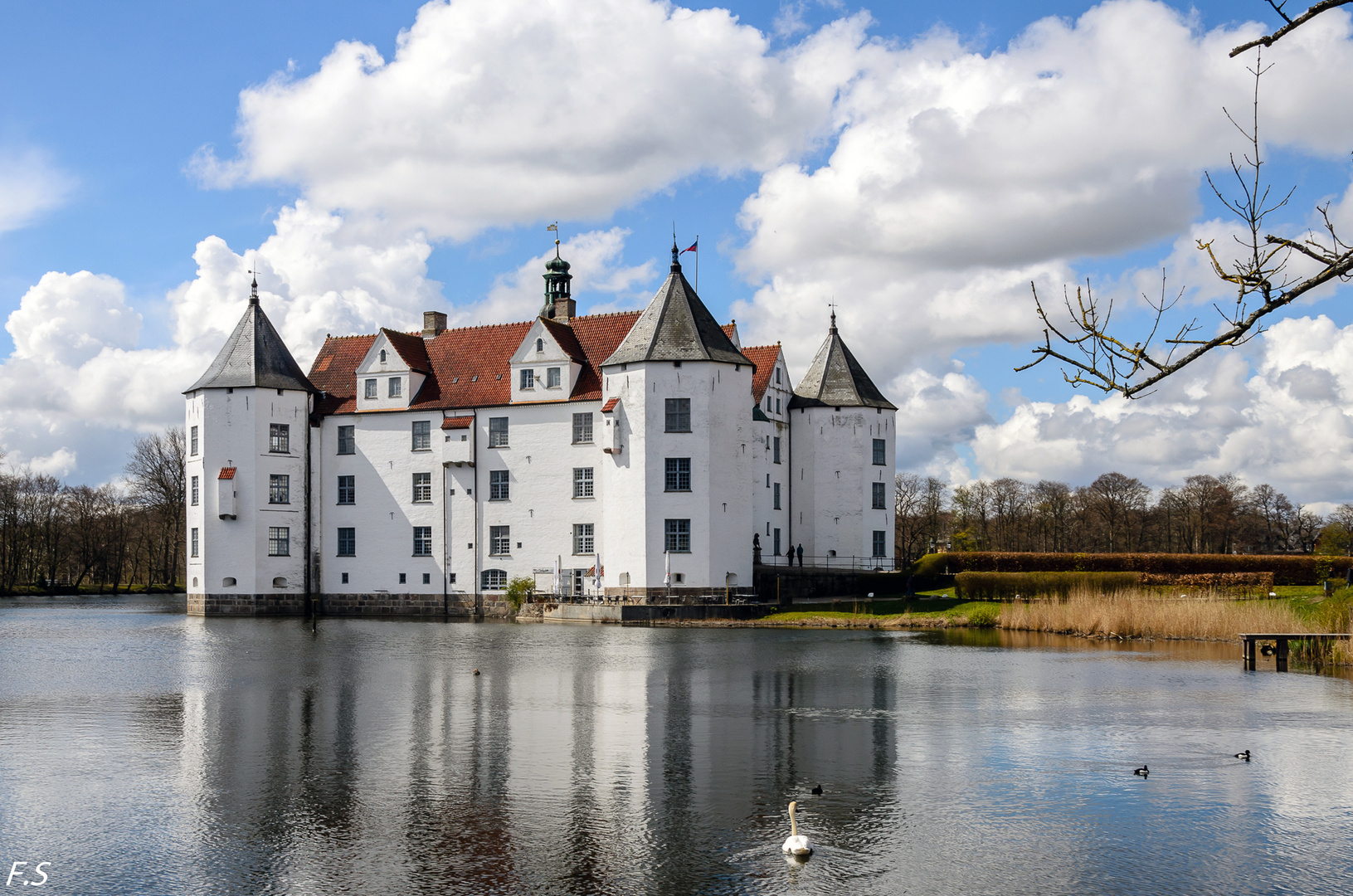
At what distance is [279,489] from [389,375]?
7.27m

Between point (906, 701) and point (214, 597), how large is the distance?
41.2 metres

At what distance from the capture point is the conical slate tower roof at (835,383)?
5675 centimetres

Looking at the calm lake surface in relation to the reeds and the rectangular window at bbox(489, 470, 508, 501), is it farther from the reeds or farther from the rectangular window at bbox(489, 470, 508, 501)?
the rectangular window at bbox(489, 470, 508, 501)

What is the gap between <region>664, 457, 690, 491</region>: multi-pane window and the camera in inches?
1890

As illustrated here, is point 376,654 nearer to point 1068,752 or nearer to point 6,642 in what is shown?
point 6,642

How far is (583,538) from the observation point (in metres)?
51.3

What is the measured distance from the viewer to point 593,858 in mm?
10242

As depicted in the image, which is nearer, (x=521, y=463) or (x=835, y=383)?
(x=521, y=463)

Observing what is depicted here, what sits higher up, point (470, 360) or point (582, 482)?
point (470, 360)

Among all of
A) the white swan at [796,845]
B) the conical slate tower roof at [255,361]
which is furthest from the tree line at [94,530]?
the white swan at [796,845]

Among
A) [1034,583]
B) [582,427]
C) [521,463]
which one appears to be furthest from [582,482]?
[1034,583]

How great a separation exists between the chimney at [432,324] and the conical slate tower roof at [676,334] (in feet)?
42.5

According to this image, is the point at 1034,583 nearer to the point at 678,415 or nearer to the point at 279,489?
the point at 678,415

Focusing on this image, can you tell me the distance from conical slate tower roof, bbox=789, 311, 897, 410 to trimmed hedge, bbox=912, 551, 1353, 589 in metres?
10.1
